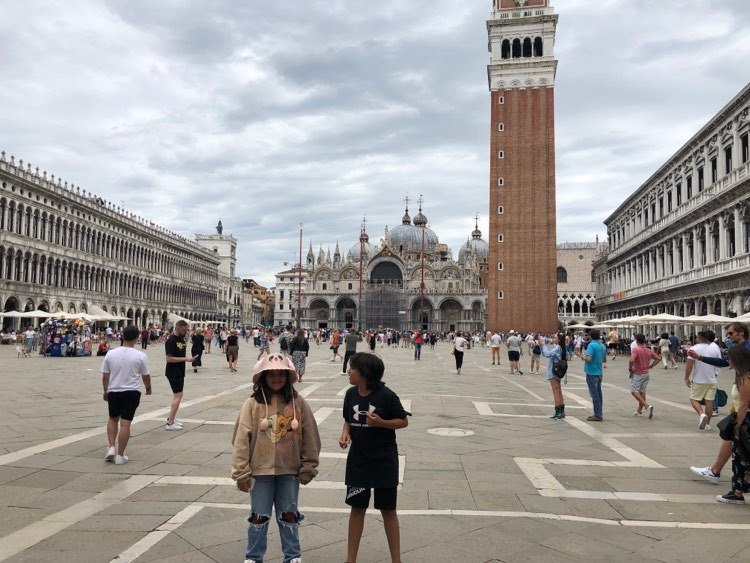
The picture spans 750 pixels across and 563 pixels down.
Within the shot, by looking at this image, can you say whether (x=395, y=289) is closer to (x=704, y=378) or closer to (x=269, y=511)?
(x=704, y=378)

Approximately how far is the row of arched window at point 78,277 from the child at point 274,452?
134ft

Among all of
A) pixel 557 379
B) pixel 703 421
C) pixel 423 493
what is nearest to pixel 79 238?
pixel 557 379

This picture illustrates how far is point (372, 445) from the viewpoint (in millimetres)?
3684

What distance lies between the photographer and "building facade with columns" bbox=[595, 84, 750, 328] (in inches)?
1024

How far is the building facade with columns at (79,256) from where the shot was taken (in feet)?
127

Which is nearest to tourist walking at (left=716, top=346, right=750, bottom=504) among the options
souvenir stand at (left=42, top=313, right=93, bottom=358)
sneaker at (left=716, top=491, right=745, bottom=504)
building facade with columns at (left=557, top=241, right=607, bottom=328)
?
sneaker at (left=716, top=491, right=745, bottom=504)

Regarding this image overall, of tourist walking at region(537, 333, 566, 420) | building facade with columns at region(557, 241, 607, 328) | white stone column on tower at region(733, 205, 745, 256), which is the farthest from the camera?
building facade with columns at region(557, 241, 607, 328)

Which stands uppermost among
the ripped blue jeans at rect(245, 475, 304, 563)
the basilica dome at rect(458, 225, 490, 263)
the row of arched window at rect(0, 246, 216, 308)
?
the basilica dome at rect(458, 225, 490, 263)

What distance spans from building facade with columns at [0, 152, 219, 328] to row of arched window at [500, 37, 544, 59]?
40.1 metres

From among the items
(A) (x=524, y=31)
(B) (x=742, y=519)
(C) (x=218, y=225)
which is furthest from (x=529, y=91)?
(C) (x=218, y=225)

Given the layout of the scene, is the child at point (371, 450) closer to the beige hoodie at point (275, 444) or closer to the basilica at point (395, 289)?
the beige hoodie at point (275, 444)

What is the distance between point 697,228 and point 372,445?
108ft

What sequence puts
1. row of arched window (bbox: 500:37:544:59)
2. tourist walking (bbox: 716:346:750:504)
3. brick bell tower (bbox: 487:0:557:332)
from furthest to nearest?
row of arched window (bbox: 500:37:544:59)
brick bell tower (bbox: 487:0:557:332)
tourist walking (bbox: 716:346:750:504)

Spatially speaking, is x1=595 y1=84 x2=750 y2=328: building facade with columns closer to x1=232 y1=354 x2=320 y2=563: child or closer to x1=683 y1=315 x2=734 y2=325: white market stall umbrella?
x1=683 y1=315 x2=734 y2=325: white market stall umbrella
